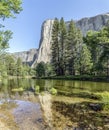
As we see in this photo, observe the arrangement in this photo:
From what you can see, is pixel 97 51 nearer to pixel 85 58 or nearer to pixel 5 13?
pixel 85 58

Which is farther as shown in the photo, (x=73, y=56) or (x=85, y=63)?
(x=73, y=56)

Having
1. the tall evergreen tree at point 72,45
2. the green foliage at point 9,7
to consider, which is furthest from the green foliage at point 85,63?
the green foliage at point 9,7

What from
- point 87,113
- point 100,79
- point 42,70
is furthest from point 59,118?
point 42,70

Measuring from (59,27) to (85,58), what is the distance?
15.5 metres

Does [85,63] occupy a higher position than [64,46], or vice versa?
[64,46]

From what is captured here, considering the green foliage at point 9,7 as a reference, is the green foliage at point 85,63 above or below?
below

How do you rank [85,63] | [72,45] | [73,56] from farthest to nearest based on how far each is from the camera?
[72,45]
[73,56]
[85,63]

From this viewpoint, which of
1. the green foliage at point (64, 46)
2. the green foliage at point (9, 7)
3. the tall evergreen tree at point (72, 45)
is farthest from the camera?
the tall evergreen tree at point (72, 45)

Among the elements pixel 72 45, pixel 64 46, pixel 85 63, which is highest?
pixel 72 45

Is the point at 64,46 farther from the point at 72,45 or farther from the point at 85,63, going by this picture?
the point at 85,63

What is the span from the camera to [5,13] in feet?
61.1

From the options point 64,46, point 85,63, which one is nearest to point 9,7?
point 85,63

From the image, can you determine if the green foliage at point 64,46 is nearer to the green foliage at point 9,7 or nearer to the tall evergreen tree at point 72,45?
the tall evergreen tree at point 72,45

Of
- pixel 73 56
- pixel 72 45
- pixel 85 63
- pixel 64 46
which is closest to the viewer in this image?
pixel 85 63
